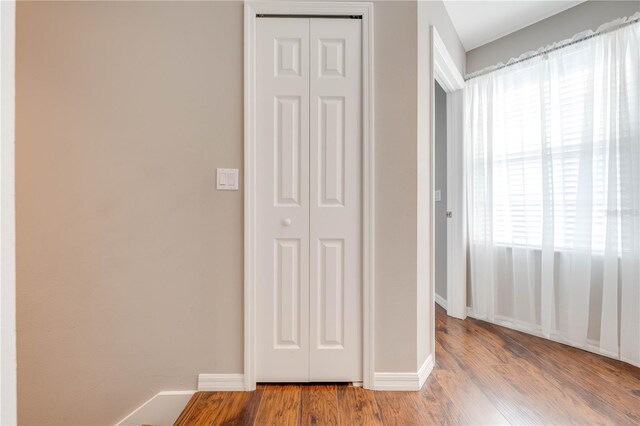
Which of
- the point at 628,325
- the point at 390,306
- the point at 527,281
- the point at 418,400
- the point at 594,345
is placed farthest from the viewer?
the point at 527,281

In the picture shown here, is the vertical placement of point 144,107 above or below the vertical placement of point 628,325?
above

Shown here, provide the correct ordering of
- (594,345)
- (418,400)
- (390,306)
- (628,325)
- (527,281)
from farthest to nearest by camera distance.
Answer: (527,281) < (594,345) < (628,325) < (390,306) < (418,400)

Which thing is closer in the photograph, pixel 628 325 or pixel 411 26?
pixel 411 26

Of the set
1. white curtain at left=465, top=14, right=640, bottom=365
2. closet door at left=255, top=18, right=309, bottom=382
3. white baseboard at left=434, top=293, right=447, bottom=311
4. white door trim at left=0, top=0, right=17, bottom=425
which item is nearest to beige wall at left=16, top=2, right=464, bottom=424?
closet door at left=255, top=18, right=309, bottom=382

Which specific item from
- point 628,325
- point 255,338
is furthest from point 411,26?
point 628,325

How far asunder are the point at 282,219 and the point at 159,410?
4.01 ft

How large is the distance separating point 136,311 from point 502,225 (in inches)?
105

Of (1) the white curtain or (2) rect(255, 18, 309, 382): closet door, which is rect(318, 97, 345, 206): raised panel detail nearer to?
(2) rect(255, 18, 309, 382): closet door

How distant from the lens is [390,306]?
5.33 ft

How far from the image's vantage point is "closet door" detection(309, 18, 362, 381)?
1.63 m

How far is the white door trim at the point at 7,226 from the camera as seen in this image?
1.47ft

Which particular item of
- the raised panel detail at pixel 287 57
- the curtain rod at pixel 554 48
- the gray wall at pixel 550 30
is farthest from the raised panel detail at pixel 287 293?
the gray wall at pixel 550 30

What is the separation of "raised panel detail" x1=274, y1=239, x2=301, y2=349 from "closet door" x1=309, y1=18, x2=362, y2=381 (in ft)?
0.28

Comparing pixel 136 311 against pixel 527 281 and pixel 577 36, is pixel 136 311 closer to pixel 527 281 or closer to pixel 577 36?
pixel 527 281
